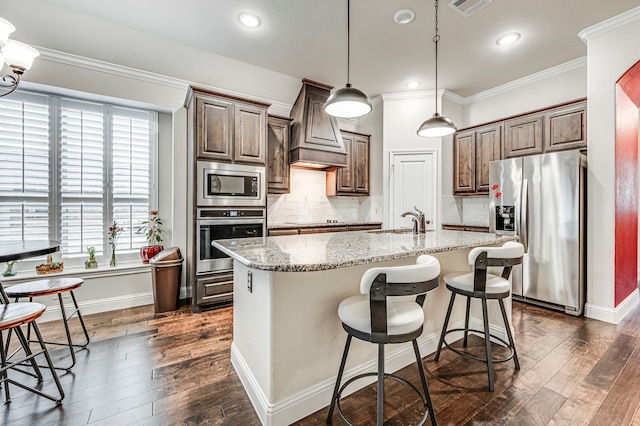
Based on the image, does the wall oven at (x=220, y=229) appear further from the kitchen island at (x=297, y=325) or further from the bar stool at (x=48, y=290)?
the kitchen island at (x=297, y=325)

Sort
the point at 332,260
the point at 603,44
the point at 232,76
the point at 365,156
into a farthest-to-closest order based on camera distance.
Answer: the point at 365,156, the point at 232,76, the point at 603,44, the point at 332,260

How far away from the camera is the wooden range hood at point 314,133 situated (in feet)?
13.2

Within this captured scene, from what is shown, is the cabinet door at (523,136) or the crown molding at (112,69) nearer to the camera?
the crown molding at (112,69)

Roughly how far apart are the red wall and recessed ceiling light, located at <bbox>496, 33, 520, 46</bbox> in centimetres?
111

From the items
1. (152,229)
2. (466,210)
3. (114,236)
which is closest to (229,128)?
(152,229)

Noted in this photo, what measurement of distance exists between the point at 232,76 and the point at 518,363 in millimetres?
4400

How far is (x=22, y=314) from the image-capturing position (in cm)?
154

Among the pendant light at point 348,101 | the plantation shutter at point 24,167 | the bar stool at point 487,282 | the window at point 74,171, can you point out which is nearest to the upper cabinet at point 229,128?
the window at point 74,171

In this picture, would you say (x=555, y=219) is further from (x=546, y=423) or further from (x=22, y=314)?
(x=22, y=314)

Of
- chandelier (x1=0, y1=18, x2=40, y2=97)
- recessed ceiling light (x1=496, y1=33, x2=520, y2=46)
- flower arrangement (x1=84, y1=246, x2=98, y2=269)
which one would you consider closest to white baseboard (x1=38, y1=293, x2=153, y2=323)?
flower arrangement (x1=84, y1=246, x2=98, y2=269)

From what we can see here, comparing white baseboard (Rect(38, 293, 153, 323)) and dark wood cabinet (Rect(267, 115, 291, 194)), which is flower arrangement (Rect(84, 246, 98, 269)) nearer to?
white baseboard (Rect(38, 293, 153, 323))

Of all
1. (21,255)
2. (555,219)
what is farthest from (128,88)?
(555,219)

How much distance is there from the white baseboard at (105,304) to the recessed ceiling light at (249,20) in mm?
3336

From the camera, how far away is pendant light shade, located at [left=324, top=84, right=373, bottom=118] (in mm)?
2059
